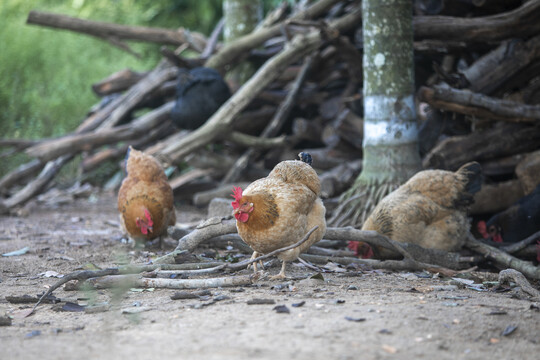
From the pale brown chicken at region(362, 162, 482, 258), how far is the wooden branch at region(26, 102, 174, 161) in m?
4.04

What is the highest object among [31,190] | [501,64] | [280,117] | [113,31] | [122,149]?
[113,31]

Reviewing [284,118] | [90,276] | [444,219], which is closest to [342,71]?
[284,118]

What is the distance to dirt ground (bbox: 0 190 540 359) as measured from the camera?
222 centimetres

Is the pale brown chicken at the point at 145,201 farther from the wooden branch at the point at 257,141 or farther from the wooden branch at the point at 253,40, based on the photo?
the wooden branch at the point at 253,40

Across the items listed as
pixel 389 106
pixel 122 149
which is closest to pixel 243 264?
pixel 389 106

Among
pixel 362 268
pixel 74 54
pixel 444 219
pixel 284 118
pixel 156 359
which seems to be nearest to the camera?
pixel 156 359

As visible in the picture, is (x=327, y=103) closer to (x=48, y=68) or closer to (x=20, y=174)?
(x=20, y=174)

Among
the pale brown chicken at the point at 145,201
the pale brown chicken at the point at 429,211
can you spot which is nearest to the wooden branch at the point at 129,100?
the pale brown chicken at the point at 145,201

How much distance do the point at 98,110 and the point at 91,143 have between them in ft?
5.80

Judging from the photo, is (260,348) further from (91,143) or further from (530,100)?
(91,143)

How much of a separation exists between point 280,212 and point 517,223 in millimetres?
2392

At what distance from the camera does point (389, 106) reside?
4.88m

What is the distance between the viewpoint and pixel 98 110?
8.73 meters

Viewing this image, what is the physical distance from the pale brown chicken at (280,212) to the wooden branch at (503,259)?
57.5 inches
